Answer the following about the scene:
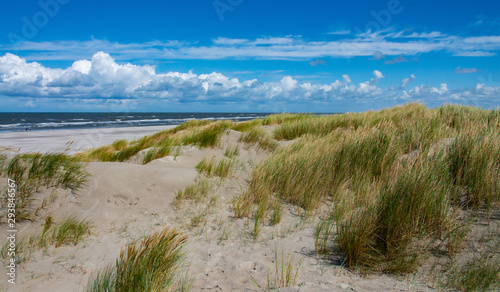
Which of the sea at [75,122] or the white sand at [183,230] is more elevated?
the sea at [75,122]

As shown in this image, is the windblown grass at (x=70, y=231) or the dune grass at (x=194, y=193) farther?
the dune grass at (x=194, y=193)

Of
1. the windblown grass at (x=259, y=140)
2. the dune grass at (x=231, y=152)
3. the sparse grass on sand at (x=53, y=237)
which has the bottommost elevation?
the sparse grass on sand at (x=53, y=237)

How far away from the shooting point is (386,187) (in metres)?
3.55

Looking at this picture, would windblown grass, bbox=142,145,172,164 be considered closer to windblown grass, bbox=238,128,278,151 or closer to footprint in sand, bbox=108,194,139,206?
windblown grass, bbox=238,128,278,151

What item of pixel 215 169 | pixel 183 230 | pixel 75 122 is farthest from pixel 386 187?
pixel 75 122

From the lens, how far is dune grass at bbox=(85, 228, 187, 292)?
237cm

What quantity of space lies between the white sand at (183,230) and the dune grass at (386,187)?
0.26m

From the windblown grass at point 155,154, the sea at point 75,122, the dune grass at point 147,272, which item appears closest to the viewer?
the dune grass at point 147,272

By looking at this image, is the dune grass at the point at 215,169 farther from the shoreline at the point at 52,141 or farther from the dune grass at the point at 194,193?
the shoreline at the point at 52,141

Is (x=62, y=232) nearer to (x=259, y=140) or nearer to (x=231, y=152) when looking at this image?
(x=231, y=152)

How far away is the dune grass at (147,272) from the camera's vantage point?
237 centimetres

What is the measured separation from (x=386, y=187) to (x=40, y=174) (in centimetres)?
496

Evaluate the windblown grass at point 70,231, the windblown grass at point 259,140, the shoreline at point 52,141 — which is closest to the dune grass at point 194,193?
the windblown grass at point 70,231

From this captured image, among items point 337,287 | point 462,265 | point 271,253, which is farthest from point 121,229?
point 462,265
